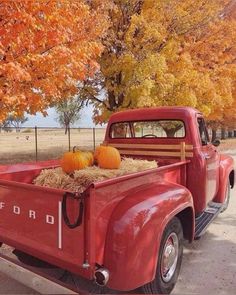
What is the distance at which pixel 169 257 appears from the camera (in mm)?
3650

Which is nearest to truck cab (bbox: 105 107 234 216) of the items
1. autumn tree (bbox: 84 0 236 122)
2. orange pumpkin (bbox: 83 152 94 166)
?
orange pumpkin (bbox: 83 152 94 166)

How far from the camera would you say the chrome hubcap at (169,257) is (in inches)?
139

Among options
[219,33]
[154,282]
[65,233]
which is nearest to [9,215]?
[65,233]

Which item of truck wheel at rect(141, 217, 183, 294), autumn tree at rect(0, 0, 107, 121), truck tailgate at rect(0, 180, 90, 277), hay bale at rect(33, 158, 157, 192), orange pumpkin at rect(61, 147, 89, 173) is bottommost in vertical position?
truck wheel at rect(141, 217, 183, 294)

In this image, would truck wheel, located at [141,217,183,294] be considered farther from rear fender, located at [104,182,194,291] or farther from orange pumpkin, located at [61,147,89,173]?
orange pumpkin, located at [61,147,89,173]

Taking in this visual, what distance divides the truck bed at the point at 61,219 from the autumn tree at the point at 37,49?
3351mm

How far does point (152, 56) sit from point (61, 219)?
8973 mm

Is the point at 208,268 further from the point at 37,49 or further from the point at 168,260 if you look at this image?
the point at 37,49

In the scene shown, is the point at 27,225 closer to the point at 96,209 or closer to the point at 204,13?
the point at 96,209

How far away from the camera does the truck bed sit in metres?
2.79

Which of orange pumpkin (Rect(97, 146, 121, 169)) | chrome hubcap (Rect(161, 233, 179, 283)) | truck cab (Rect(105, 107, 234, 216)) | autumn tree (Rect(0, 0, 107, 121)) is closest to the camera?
chrome hubcap (Rect(161, 233, 179, 283))

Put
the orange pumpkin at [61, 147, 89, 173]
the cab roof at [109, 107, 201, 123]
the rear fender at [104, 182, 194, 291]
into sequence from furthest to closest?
the cab roof at [109, 107, 201, 123] < the orange pumpkin at [61, 147, 89, 173] < the rear fender at [104, 182, 194, 291]

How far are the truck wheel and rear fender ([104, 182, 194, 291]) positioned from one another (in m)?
0.23

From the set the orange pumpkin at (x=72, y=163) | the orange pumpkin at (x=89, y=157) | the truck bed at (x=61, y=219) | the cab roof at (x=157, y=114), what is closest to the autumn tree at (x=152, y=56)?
the cab roof at (x=157, y=114)
